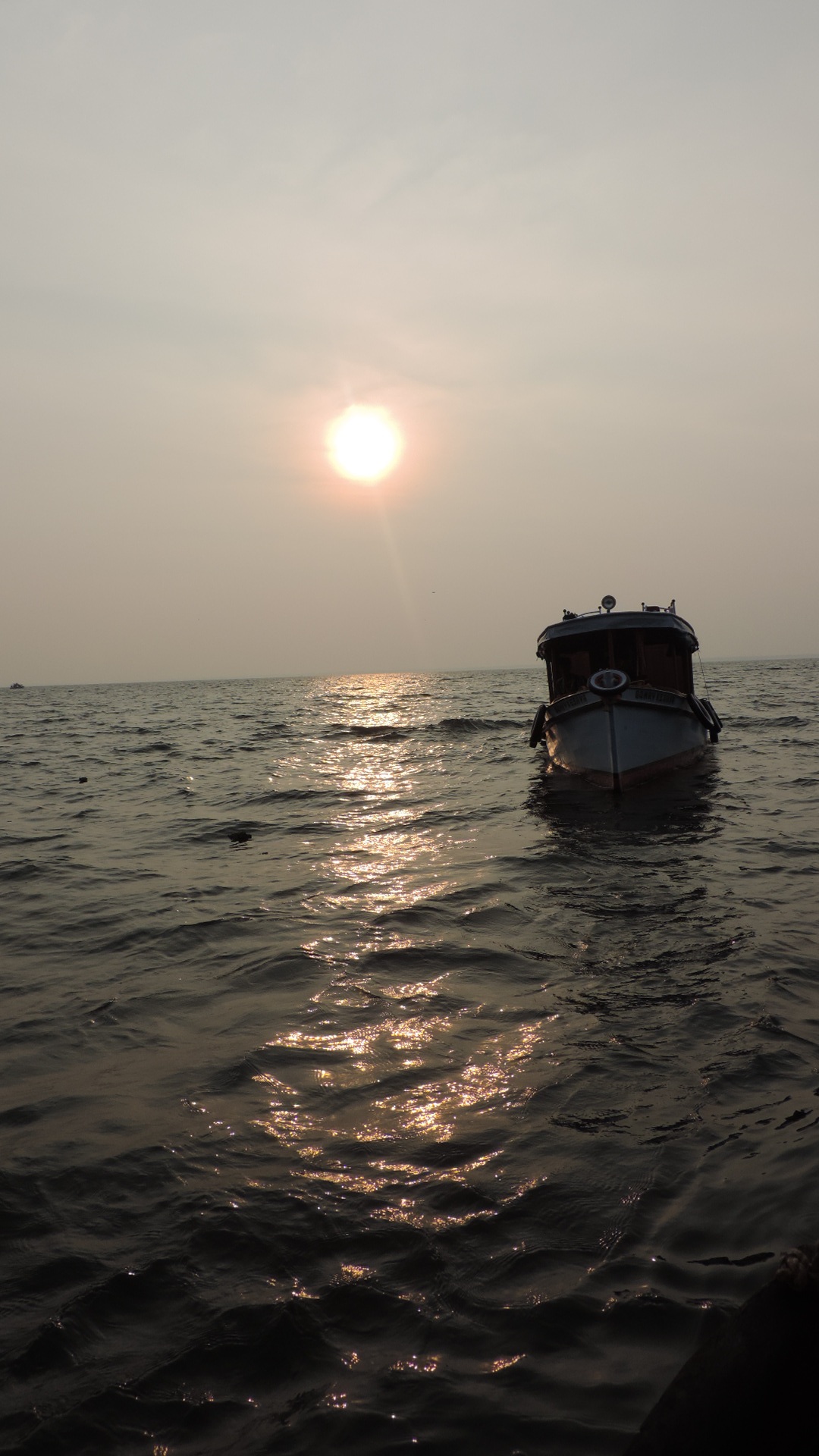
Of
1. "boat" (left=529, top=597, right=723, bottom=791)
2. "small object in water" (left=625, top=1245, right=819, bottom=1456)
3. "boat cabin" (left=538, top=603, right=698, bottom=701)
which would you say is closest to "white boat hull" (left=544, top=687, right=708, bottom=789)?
"boat" (left=529, top=597, right=723, bottom=791)

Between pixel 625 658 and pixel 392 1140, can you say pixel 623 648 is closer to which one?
pixel 625 658

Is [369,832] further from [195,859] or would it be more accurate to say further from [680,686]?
[680,686]

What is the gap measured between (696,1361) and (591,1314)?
0.90 m

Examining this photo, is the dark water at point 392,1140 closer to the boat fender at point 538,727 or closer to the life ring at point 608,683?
the life ring at point 608,683

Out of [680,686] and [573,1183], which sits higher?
[680,686]

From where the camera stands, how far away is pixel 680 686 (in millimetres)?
21594

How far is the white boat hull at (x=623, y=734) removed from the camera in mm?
16828

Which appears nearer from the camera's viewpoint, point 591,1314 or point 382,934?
point 591,1314

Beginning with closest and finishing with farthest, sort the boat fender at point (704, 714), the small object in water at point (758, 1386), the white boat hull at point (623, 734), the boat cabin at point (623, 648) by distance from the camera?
1. the small object in water at point (758, 1386)
2. the white boat hull at point (623, 734)
3. the boat cabin at point (623, 648)
4. the boat fender at point (704, 714)

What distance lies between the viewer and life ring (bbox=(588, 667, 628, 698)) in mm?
16625

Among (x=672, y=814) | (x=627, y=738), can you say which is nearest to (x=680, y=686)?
(x=627, y=738)

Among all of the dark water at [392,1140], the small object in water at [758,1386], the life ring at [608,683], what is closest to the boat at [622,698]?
the life ring at [608,683]

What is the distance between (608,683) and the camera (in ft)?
54.8

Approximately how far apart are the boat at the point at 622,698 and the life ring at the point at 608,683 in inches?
0.6
